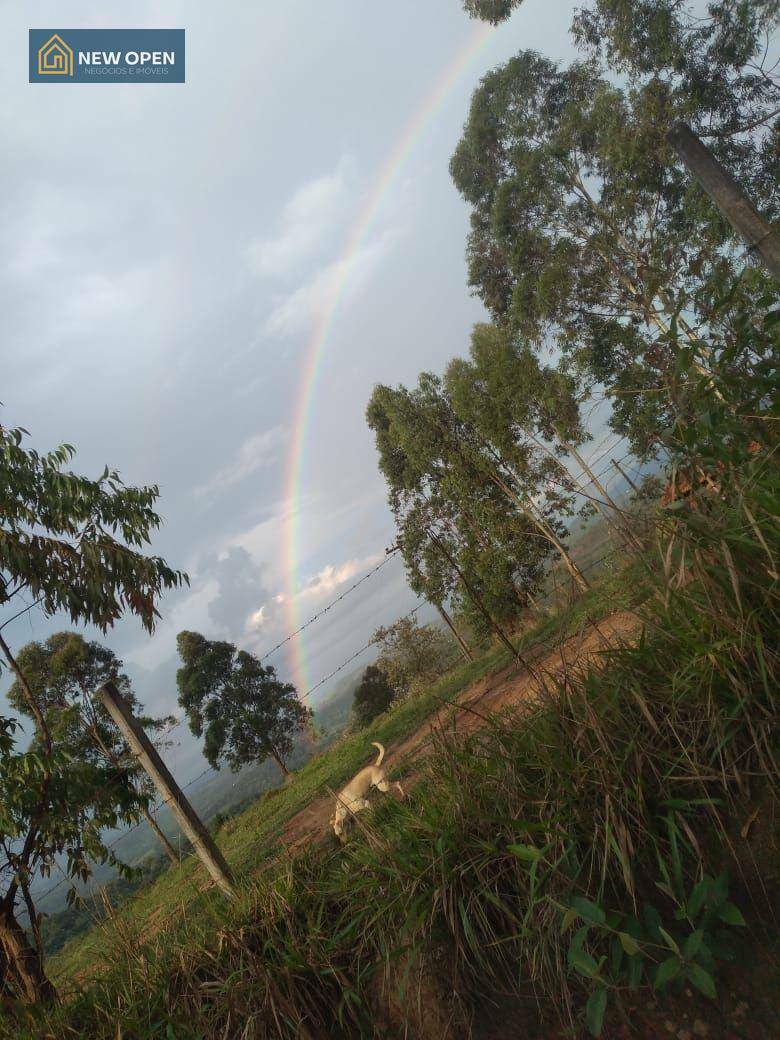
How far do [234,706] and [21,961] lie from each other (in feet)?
61.1

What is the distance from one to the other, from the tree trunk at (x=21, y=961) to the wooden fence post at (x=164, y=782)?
104 cm

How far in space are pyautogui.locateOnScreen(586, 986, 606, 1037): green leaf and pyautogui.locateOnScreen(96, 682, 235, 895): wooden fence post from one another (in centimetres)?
332

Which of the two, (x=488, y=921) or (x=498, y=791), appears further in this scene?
(x=498, y=791)

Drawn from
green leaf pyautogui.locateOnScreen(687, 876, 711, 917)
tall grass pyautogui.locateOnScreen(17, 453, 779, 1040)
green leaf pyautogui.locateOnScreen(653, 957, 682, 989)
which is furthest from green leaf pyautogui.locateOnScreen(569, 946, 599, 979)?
green leaf pyautogui.locateOnScreen(687, 876, 711, 917)

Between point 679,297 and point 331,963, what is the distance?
296 centimetres

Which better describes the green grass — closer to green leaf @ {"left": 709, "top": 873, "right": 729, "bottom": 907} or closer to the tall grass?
the tall grass

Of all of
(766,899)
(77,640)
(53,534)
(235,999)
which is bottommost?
(766,899)

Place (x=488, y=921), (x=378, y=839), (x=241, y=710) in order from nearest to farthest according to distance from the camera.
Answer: (x=488, y=921) → (x=378, y=839) → (x=241, y=710)

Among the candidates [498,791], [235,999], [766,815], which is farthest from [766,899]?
[235,999]

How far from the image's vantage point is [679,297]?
2.22 metres

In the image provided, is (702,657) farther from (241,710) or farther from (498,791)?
(241,710)

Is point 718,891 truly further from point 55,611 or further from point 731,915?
point 55,611

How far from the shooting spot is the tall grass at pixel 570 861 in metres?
1.52

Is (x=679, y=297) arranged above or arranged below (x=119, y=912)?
above
